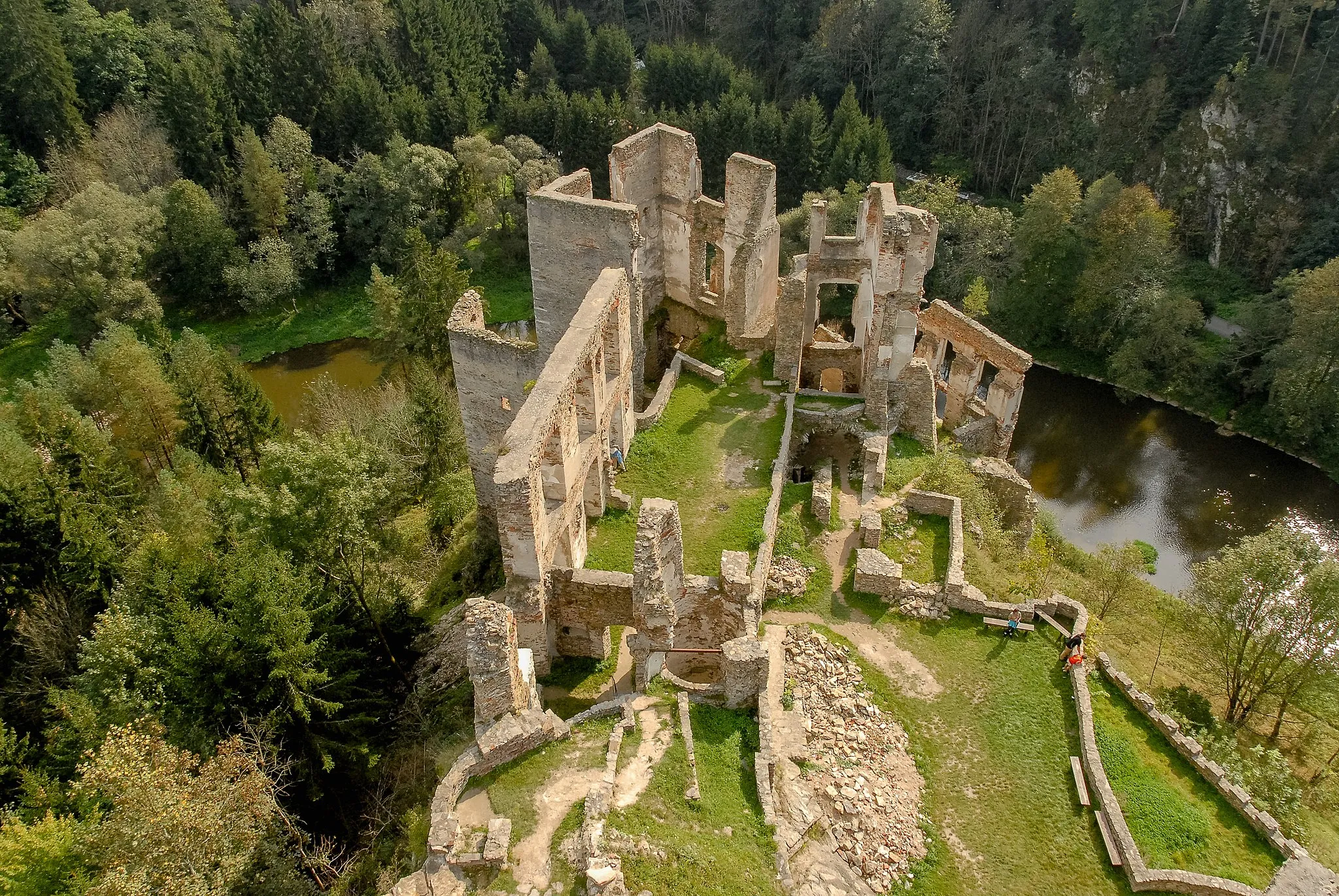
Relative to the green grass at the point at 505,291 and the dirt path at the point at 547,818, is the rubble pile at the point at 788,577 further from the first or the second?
the green grass at the point at 505,291

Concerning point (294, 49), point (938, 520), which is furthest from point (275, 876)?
point (294, 49)

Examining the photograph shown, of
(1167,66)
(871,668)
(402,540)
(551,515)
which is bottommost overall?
(402,540)

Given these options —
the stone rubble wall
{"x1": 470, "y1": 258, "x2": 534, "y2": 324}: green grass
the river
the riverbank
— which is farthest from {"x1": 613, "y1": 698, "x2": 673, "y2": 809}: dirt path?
{"x1": 470, "y1": 258, "x2": 534, "y2": 324}: green grass

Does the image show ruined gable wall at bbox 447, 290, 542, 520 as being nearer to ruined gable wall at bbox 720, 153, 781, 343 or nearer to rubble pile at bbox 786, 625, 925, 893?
ruined gable wall at bbox 720, 153, 781, 343

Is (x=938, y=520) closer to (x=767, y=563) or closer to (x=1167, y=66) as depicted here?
(x=767, y=563)

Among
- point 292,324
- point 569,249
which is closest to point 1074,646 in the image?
point 569,249

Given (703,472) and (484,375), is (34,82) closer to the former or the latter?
(484,375)
